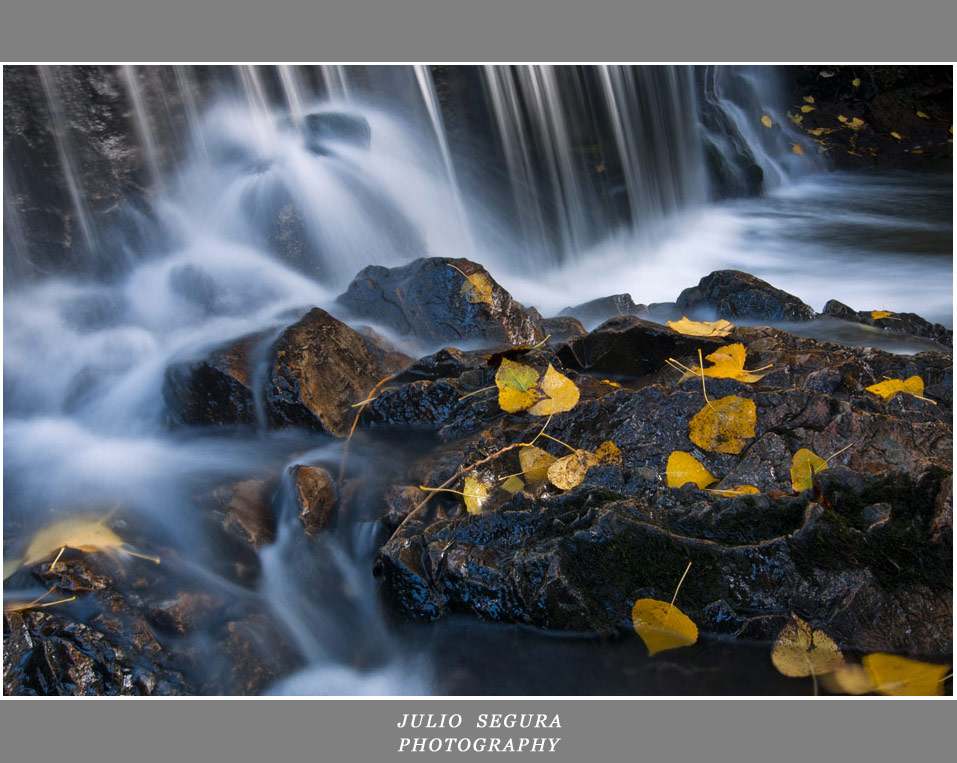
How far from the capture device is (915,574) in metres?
1.34

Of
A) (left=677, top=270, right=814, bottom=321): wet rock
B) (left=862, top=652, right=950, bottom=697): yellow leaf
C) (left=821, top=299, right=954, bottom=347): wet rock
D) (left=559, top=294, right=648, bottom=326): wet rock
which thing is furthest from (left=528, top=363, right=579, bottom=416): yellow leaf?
(left=821, top=299, right=954, bottom=347): wet rock

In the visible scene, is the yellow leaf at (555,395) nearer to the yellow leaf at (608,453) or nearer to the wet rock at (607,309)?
the yellow leaf at (608,453)

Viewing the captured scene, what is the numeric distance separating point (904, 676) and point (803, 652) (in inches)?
6.8

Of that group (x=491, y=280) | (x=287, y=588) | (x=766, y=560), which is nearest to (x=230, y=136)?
(x=491, y=280)

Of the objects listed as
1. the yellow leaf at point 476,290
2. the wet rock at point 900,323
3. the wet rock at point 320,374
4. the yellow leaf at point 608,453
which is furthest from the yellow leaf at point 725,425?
the wet rock at point 900,323

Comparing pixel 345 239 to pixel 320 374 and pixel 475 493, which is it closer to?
pixel 320 374

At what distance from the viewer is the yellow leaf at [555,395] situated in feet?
5.88

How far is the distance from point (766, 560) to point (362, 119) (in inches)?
109

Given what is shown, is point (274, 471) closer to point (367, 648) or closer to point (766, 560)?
Answer: point (367, 648)

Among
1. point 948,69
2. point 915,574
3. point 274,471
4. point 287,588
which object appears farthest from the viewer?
point 948,69

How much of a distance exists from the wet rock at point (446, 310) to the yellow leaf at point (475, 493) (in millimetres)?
945

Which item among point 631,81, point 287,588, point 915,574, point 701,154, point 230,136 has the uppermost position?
point 230,136

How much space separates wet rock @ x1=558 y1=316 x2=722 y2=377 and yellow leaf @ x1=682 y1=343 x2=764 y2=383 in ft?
0.29

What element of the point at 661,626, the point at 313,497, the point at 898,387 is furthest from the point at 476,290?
the point at 661,626
